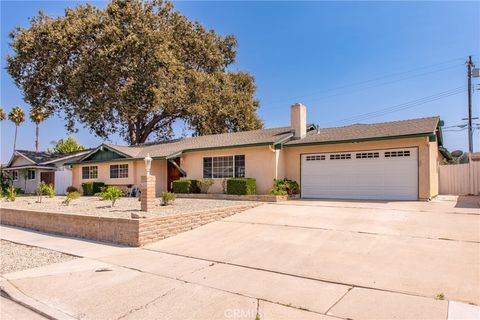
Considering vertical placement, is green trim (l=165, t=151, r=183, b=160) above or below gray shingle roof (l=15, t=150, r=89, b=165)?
below

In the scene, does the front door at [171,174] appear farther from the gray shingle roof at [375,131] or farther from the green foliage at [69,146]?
the green foliage at [69,146]

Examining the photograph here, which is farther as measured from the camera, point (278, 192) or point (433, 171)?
point (433, 171)

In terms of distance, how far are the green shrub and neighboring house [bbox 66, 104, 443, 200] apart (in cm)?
65

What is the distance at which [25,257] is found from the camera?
820cm

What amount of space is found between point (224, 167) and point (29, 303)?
13.6 metres

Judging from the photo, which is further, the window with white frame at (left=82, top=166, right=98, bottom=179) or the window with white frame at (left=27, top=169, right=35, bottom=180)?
the window with white frame at (left=27, top=169, right=35, bottom=180)

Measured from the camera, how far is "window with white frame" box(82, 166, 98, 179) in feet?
82.1

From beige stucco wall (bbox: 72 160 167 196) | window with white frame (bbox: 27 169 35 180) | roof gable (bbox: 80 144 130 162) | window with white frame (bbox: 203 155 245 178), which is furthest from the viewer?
window with white frame (bbox: 27 169 35 180)

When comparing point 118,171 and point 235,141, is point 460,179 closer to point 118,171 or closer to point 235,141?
point 235,141

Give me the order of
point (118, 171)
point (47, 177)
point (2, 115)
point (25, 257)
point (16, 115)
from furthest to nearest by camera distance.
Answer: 1. point (2, 115)
2. point (16, 115)
3. point (47, 177)
4. point (118, 171)
5. point (25, 257)

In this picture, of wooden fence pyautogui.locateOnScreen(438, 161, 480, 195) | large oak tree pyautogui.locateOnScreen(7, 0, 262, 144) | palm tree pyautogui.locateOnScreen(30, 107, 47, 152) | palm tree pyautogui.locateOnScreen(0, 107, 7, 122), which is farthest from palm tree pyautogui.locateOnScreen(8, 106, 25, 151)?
wooden fence pyautogui.locateOnScreen(438, 161, 480, 195)

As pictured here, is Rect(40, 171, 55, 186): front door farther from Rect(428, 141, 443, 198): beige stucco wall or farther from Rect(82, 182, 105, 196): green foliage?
Rect(428, 141, 443, 198): beige stucco wall

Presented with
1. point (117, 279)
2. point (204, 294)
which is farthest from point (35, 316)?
point (204, 294)

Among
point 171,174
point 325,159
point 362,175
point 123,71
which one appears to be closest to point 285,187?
point 325,159
